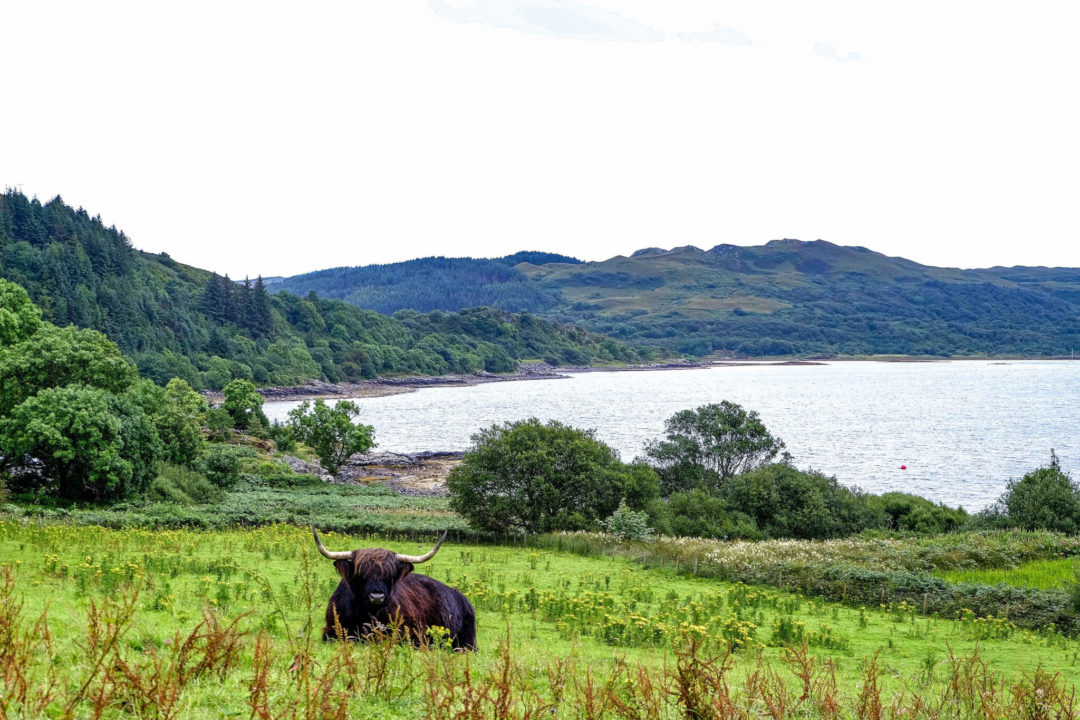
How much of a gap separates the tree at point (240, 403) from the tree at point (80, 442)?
46973mm

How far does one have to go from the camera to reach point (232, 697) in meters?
6.24

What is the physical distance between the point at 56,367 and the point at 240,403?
4535cm

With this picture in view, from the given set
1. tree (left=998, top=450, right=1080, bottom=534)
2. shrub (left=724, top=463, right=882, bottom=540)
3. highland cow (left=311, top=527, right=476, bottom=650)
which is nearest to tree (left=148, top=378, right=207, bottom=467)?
shrub (left=724, top=463, right=882, bottom=540)

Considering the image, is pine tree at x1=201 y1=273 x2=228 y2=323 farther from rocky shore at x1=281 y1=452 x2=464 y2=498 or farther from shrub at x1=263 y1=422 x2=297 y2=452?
rocky shore at x1=281 y1=452 x2=464 y2=498

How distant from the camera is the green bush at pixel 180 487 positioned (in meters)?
39.8

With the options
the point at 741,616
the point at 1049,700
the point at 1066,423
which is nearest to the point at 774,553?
the point at 741,616

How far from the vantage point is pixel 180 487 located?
140 feet

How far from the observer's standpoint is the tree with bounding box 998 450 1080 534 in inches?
1643

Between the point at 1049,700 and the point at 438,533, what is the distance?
2561 centimetres

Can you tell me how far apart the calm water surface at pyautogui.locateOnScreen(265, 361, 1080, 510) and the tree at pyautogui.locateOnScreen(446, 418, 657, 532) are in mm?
38918

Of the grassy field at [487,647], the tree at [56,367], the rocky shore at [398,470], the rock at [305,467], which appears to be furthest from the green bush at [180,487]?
the rock at [305,467]

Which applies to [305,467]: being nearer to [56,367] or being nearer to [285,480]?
[285,480]

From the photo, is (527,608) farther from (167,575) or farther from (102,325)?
(102,325)

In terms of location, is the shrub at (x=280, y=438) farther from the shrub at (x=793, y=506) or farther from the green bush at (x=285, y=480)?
the shrub at (x=793, y=506)
